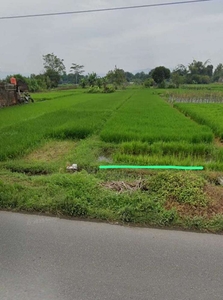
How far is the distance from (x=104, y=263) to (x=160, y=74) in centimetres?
6202

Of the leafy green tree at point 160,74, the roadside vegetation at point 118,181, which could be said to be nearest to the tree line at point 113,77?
the leafy green tree at point 160,74

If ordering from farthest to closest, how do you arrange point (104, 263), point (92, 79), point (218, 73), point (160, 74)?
point (218, 73)
point (160, 74)
point (92, 79)
point (104, 263)

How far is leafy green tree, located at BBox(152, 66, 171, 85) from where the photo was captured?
59.4 meters

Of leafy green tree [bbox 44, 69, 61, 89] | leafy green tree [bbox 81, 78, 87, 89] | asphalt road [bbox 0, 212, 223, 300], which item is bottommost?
asphalt road [bbox 0, 212, 223, 300]

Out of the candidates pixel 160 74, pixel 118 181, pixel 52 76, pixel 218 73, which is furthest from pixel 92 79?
pixel 118 181

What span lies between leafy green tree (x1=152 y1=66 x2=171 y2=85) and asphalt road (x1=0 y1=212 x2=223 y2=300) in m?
60.3

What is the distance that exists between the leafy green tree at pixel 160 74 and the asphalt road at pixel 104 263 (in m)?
60.3

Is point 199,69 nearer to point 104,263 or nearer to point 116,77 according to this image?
point 116,77

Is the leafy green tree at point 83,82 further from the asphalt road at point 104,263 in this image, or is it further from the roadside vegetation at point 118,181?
the asphalt road at point 104,263

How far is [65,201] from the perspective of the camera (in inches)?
127

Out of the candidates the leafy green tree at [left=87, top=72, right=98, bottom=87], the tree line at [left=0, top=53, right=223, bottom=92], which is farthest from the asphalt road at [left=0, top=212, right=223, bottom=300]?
the leafy green tree at [left=87, top=72, right=98, bottom=87]

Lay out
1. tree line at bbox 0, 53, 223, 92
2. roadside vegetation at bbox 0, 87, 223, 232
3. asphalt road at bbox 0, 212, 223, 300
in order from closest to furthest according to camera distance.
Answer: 1. asphalt road at bbox 0, 212, 223, 300
2. roadside vegetation at bbox 0, 87, 223, 232
3. tree line at bbox 0, 53, 223, 92

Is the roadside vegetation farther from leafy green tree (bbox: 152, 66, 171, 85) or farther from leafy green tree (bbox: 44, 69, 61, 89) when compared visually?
leafy green tree (bbox: 152, 66, 171, 85)

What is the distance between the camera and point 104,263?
2.20 metres
